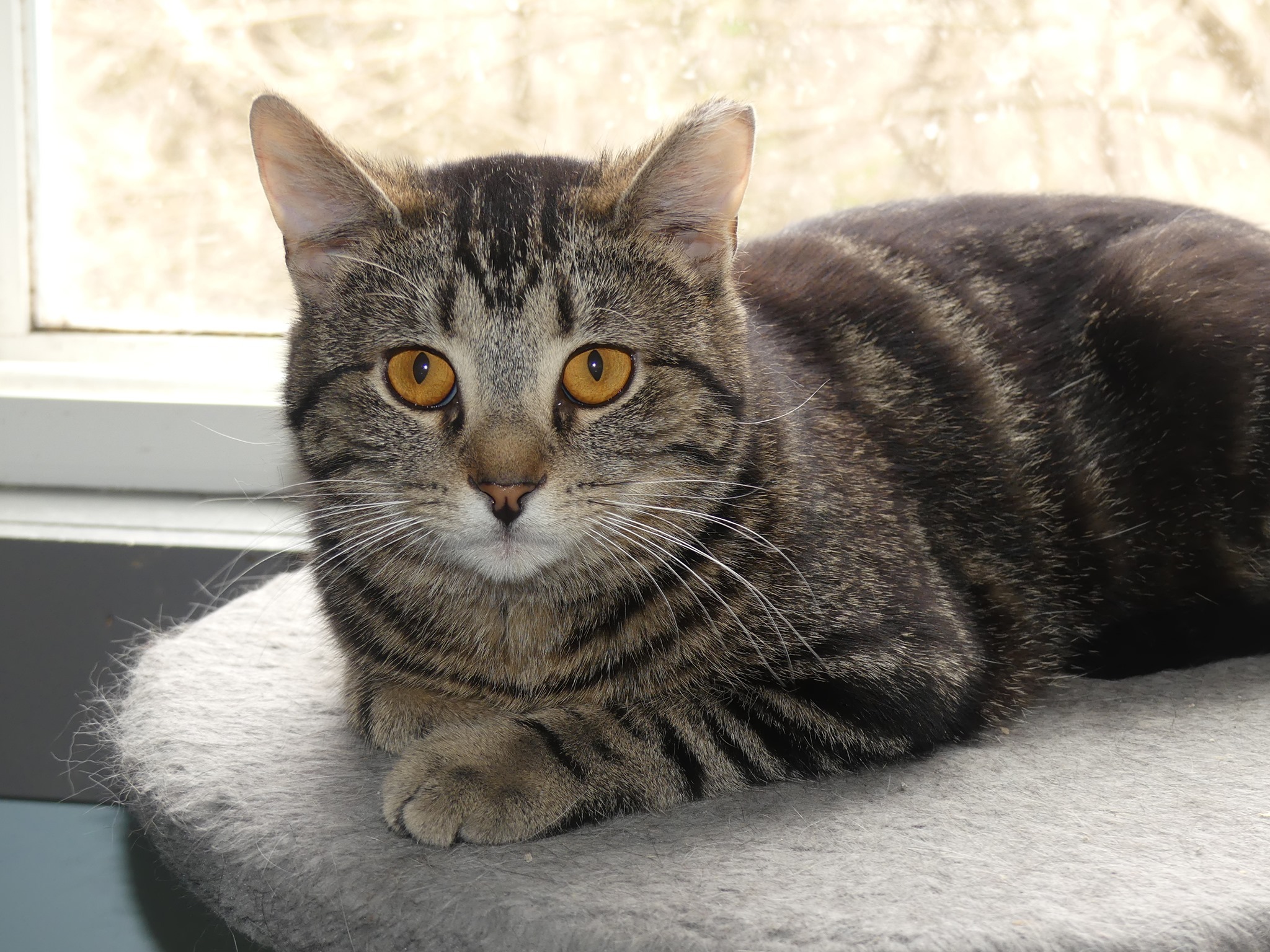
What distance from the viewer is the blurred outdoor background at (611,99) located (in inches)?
80.7

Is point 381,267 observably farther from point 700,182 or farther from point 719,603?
point 719,603

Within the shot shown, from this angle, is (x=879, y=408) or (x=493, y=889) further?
(x=879, y=408)

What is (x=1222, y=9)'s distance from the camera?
2004 mm

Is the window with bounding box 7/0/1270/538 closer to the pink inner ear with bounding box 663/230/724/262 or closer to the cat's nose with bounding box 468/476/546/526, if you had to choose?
the pink inner ear with bounding box 663/230/724/262

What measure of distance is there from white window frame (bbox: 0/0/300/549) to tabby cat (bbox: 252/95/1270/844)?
0.86 m

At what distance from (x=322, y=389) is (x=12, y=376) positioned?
1285 millimetres

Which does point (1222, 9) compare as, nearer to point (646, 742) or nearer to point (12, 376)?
point (646, 742)

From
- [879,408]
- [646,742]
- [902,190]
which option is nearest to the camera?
[646,742]

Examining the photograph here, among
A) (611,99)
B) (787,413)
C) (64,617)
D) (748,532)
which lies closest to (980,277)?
(787,413)

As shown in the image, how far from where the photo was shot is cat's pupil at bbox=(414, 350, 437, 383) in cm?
120

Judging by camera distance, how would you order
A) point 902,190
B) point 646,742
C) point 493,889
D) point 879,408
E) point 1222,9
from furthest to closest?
point 902,190
point 1222,9
point 879,408
point 646,742
point 493,889

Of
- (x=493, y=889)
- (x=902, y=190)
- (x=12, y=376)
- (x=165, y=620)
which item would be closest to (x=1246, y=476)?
(x=902, y=190)

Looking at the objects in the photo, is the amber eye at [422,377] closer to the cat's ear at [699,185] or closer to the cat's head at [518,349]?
the cat's head at [518,349]

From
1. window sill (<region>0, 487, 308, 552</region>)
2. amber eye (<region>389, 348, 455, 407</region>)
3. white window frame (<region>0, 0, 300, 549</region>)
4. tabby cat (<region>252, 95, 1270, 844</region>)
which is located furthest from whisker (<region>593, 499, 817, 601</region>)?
white window frame (<region>0, 0, 300, 549</region>)
